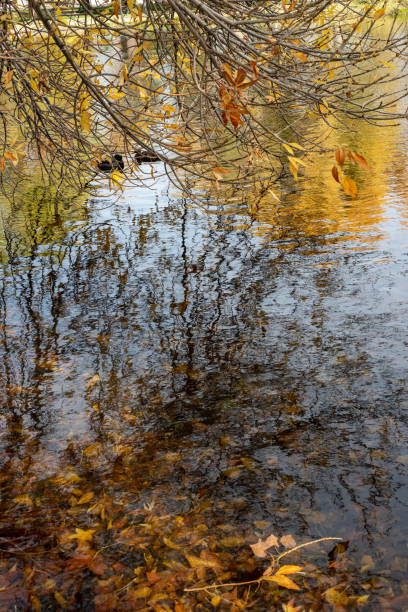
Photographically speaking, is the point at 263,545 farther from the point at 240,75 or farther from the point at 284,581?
the point at 240,75

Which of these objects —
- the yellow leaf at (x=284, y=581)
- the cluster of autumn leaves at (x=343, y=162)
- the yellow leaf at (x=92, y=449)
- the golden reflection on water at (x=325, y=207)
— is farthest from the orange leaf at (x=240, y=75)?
the golden reflection on water at (x=325, y=207)

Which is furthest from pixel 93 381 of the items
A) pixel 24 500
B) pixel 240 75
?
pixel 240 75

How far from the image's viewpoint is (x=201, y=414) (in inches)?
204

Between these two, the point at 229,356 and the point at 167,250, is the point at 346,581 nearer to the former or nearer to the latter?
the point at 229,356

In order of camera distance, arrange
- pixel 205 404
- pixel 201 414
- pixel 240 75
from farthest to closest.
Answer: pixel 205 404
pixel 201 414
pixel 240 75

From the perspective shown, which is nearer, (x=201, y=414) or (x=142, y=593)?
(x=142, y=593)

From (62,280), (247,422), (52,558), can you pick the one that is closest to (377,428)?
(247,422)

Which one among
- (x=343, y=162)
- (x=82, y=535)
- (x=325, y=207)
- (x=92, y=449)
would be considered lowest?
(x=82, y=535)

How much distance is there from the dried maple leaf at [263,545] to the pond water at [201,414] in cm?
6

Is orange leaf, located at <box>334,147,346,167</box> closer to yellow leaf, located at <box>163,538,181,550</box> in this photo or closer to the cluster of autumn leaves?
the cluster of autumn leaves

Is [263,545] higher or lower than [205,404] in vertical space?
lower

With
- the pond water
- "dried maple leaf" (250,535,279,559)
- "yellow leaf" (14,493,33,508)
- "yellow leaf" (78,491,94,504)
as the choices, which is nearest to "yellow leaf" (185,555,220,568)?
the pond water

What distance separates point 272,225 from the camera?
1043cm

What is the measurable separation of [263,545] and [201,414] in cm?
163
